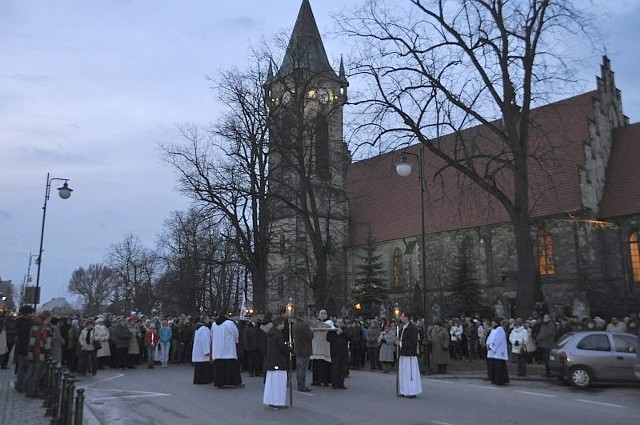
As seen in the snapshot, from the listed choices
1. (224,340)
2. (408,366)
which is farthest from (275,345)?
(224,340)

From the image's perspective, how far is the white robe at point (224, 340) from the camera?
613 inches

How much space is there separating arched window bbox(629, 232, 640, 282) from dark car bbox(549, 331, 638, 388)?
21.5m

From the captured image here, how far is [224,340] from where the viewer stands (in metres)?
15.7

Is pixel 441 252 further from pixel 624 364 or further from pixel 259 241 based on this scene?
pixel 624 364

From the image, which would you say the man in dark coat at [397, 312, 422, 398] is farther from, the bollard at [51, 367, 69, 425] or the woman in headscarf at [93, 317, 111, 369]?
the woman in headscarf at [93, 317, 111, 369]

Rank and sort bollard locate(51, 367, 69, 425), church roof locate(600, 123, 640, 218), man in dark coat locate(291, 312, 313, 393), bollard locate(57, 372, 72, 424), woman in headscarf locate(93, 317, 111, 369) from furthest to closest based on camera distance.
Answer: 1. church roof locate(600, 123, 640, 218)
2. woman in headscarf locate(93, 317, 111, 369)
3. man in dark coat locate(291, 312, 313, 393)
4. bollard locate(51, 367, 69, 425)
5. bollard locate(57, 372, 72, 424)

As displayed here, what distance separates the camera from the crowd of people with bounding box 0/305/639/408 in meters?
13.3

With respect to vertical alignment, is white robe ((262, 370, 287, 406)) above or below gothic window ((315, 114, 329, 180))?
below

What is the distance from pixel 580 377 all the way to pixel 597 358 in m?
0.67

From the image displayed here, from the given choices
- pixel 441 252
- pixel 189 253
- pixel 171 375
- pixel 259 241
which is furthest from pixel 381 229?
pixel 171 375

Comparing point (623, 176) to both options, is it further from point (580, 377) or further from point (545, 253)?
point (580, 377)

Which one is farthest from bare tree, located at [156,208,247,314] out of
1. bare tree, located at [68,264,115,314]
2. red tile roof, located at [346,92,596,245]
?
bare tree, located at [68,264,115,314]

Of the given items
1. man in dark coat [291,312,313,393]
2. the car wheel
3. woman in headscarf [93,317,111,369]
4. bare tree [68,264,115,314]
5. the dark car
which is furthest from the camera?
bare tree [68,264,115,314]

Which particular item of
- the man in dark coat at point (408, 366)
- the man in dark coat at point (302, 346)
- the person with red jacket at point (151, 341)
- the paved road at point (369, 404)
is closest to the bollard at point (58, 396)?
the paved road at point (369, 404)
